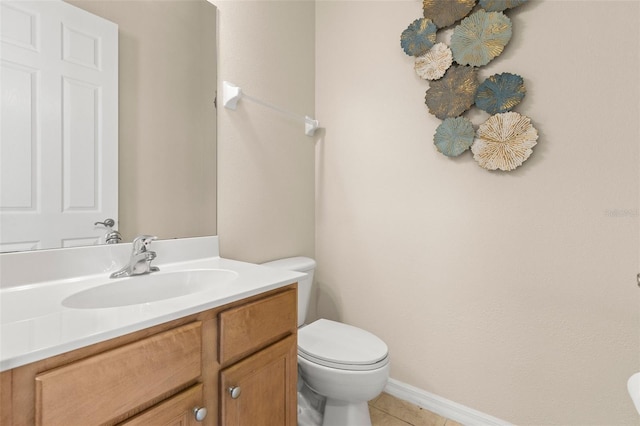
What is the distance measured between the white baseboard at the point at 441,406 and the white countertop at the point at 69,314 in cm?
111

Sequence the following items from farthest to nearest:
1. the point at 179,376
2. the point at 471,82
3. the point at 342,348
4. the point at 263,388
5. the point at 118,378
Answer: the point at 471,82
the point at 342,348
the point at 263,388
the point at 179,376
the point at 118,378

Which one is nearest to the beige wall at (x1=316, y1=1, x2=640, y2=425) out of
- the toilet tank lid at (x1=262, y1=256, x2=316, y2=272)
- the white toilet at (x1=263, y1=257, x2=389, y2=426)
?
the toilet tank lid at (x1=262, y1=256, x2=316, y2=272)

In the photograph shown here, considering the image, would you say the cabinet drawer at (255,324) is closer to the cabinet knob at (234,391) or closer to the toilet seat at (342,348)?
the cabinet knob at (234,391)

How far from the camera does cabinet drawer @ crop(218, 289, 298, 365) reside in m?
0.83

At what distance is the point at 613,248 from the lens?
→ 1194 millimetres

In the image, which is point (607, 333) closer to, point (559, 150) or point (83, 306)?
point (559, 150)

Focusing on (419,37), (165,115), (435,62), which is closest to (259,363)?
(165,115)

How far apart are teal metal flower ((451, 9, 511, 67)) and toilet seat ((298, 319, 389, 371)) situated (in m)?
1.36

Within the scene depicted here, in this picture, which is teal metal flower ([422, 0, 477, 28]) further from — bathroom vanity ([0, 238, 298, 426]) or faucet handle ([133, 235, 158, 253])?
faucet handle ([133, 235, 158, 253])

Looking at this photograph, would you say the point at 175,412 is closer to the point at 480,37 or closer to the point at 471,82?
the point at 471,82

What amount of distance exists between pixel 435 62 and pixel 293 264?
1.25 metres

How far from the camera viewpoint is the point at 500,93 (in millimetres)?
1360

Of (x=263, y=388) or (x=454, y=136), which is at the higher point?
(x=454, y=136)

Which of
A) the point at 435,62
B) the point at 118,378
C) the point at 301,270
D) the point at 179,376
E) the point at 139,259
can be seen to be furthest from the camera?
the point at 301,270
